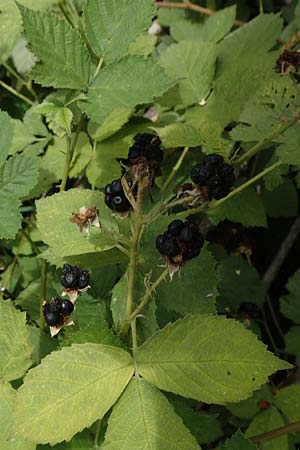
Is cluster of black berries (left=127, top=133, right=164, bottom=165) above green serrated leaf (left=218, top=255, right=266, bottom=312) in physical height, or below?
above

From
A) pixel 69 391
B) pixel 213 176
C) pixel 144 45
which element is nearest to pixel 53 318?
pixel 69 391

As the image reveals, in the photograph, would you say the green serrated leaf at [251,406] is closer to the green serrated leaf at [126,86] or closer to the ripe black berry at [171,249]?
the ripe black berry at [171,249]

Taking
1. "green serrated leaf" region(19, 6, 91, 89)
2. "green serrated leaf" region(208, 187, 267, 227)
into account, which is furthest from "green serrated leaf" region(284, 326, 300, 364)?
"green serrated leaf" region(19, 6, 91, 89)

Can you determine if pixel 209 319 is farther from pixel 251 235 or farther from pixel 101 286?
pixel 251 235

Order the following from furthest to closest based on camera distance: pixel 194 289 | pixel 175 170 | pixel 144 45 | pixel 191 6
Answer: pixel 191 6 < pixel 144 45 < pixel 175 170 < pixel 194 289

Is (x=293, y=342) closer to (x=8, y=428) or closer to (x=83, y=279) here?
(x=83, y=279)

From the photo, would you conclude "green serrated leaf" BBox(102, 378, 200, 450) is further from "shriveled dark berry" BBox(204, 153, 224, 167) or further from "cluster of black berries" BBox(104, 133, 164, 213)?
"shriveled dark berry" BBox(204, 153, 224, 167)

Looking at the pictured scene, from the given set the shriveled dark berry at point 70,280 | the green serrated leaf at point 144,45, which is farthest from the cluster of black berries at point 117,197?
the green serrated leaf at point 144,45
